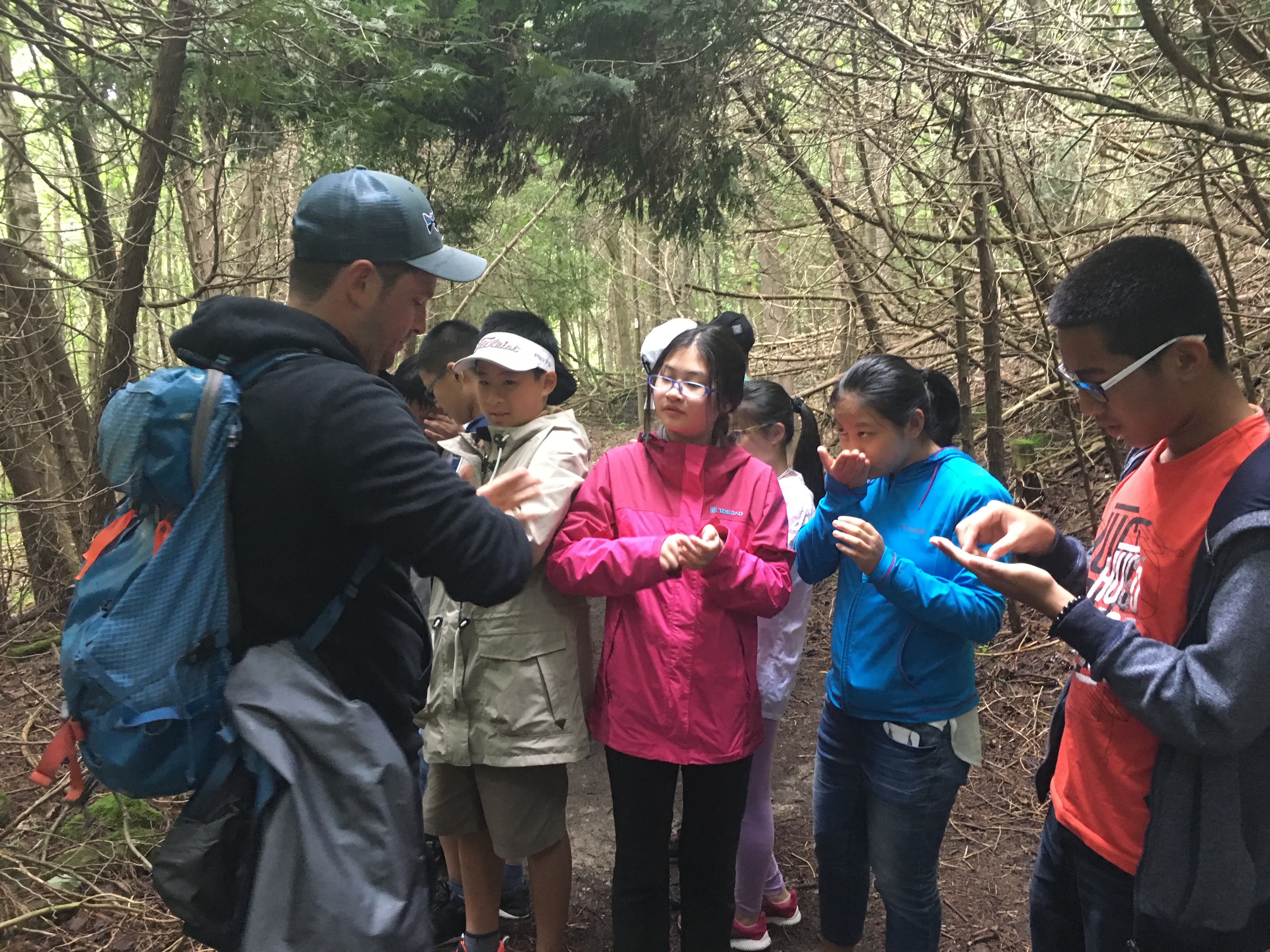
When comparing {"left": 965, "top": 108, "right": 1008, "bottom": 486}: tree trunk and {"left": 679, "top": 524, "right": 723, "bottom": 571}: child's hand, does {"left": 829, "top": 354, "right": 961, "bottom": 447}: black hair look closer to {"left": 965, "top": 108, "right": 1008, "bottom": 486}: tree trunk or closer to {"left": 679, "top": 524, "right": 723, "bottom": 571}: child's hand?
{"left": 679, "top": 524, "right": 723, "bottom": 571}: child's hand

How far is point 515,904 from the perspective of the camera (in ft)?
10.00

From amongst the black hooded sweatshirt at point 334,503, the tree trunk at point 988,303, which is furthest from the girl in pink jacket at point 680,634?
the tree trunk at point 988,303

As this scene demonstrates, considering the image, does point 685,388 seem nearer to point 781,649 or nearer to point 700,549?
point 700,549

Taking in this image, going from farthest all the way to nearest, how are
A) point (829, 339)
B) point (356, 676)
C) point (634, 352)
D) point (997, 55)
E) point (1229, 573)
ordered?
point (634, 352) < point (829, 339) < point (997, 55) < point (356, 676) < point (1229, 573)

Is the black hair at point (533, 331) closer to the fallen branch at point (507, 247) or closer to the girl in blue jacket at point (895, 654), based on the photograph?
the girl in blue jacket at point (895, 654)

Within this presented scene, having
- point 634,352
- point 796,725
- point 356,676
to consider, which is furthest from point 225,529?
point 634,352

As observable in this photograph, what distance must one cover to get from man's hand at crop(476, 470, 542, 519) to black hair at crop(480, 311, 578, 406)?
83cm

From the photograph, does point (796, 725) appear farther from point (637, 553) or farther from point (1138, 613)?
point (1138, 613)

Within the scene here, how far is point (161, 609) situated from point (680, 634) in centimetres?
139

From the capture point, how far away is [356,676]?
156cm

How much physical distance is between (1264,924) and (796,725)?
3.33 metres

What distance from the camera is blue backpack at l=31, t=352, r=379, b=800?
137cm

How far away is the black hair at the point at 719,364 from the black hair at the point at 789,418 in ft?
1.72

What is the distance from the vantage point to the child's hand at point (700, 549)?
82.6 inches
